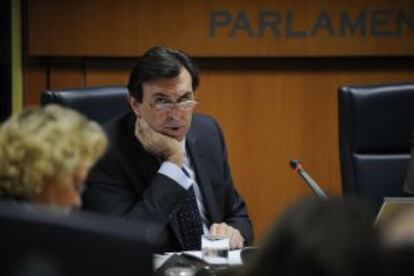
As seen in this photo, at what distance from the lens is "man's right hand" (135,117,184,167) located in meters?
2.79

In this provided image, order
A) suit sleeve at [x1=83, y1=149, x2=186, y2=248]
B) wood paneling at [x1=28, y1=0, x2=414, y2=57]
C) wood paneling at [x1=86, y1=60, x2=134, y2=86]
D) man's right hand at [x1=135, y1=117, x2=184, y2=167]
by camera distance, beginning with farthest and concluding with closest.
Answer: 1. wood paneling at [x1=86, y1=60, x2=134, y2=86]
2. wood paneling at [x1=28, y1=0, x2=414, y2=57]
3. man's right hand at [x1=135, y1=117, x2=184, y2=167]
4. suit sleeve at [x1=83, y1=149, x2=186, y2=248]

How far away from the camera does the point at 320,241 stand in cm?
93

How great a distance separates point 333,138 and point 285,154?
0.27 meters

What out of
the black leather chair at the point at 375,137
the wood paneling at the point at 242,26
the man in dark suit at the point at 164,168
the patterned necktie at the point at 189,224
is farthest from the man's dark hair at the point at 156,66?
the wood paneling at the point at 242,26

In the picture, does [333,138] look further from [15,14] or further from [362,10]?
[15,14]

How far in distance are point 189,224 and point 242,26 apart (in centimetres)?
174

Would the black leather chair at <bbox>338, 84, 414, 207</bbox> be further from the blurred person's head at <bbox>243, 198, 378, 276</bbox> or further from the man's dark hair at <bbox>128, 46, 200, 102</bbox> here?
the blurred person's head at <bbox>243, 198, 378, 276</bbox>

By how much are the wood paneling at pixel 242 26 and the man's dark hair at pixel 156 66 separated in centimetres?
137

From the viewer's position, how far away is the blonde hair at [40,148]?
58.4 inches

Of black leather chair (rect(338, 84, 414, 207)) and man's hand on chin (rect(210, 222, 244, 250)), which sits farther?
black leather chair (rect(338, 84, 414, 207))

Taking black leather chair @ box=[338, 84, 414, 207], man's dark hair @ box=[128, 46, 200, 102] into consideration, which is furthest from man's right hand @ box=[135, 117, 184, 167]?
black leather chair @ box=[338, 84, 414, 207]

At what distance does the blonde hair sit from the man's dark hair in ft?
4.11

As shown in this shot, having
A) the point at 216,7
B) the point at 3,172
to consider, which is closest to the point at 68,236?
the point at 3,172

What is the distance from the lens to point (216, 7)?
421 cm
